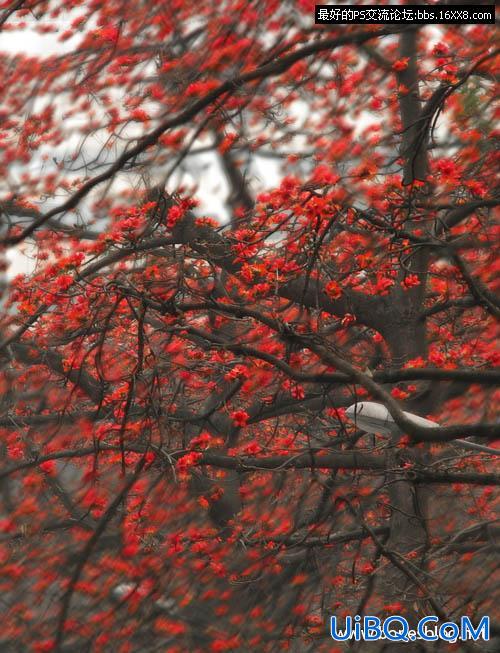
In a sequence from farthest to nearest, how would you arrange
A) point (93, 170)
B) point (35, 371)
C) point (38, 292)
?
point (35, 371)
point (38, 292)
point (93, 170)

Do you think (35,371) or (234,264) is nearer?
(234,264)

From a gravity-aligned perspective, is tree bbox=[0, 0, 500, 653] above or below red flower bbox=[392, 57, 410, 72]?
below

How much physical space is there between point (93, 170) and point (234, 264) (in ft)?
6.83

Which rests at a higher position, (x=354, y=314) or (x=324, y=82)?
(x=324, y=82)

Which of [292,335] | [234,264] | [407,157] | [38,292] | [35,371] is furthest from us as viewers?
[35,371]

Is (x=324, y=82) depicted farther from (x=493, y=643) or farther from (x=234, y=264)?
(x=493, y=643)

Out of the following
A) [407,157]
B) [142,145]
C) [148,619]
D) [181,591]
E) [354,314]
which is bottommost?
[148,619]

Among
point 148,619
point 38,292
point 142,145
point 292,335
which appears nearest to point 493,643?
point 148,619

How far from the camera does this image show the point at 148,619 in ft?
23.1

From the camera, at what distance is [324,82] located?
8859 millimetres

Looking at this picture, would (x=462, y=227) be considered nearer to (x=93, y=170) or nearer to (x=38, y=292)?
(x=93, y=170)

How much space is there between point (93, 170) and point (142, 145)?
243 cm

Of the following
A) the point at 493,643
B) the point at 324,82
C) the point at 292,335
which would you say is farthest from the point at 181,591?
the point at 324,82

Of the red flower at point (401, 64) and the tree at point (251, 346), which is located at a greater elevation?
the red flower at point (401, 64)
